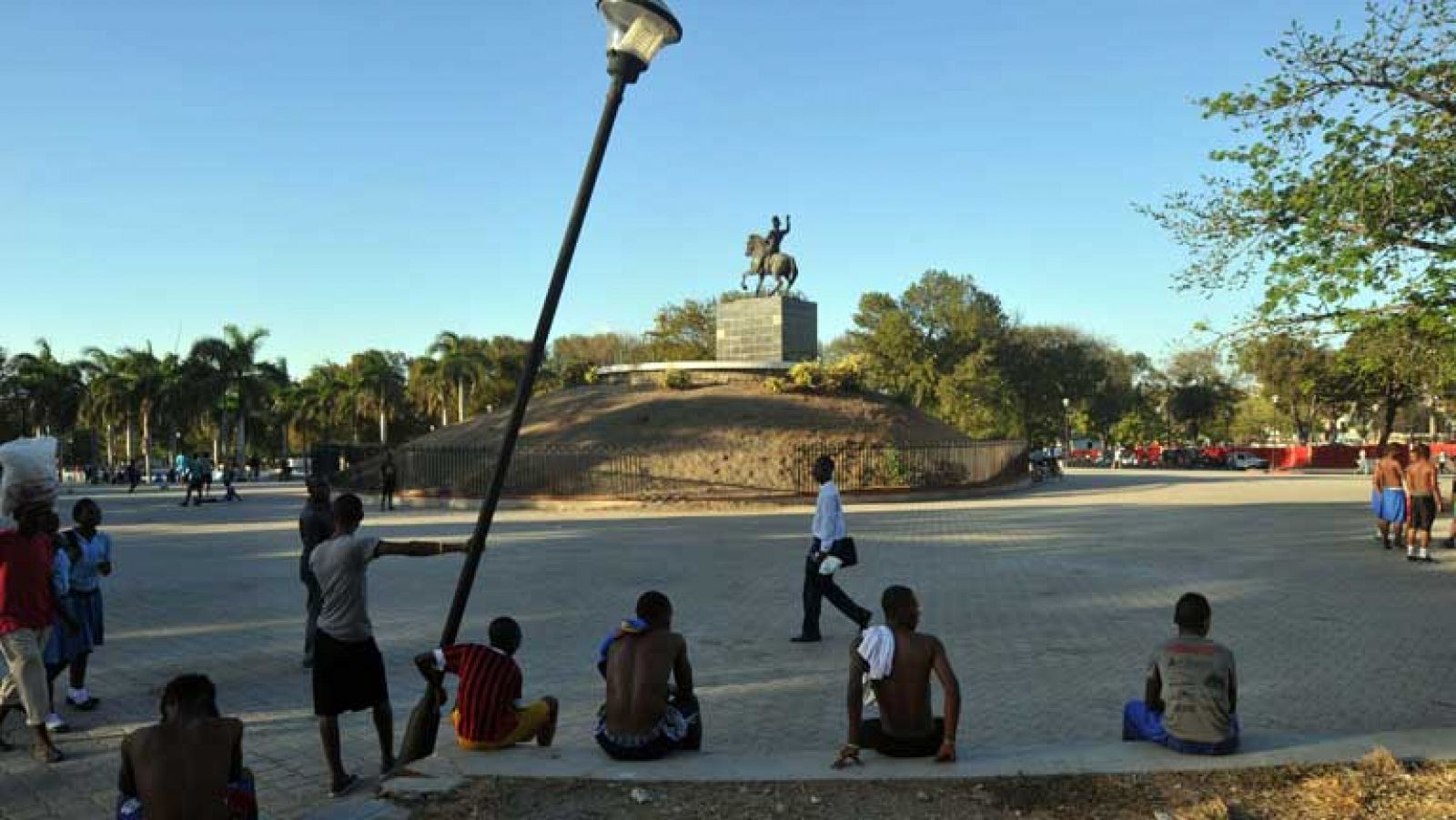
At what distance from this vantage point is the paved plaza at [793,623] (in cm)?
559

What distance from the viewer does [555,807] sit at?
421cm

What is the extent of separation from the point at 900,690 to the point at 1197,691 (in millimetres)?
1424

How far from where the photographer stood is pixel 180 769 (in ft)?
11.1

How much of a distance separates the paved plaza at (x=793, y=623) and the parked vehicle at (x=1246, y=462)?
1591 inches

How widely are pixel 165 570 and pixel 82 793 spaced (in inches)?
372

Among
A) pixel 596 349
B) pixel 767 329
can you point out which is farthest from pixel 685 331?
pixel 767 329

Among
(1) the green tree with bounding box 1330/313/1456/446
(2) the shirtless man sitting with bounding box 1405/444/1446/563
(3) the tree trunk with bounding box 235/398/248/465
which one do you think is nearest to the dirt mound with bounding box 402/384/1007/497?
(2) the shirtless man sitting with bounding box 1405/444/1446/563

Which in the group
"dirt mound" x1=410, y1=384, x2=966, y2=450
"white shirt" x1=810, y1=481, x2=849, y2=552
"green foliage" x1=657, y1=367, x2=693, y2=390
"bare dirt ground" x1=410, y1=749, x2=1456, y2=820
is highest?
"green foliage" x1=657, y1=367, x2=693, y2=390

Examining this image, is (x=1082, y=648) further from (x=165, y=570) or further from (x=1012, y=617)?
(x=165, y=570)

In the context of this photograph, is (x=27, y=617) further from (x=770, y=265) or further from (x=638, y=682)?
(x=770, y=265)

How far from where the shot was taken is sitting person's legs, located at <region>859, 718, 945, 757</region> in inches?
181

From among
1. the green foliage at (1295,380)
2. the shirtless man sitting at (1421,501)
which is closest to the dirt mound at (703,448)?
the shirtless man sitting at (1421,501)

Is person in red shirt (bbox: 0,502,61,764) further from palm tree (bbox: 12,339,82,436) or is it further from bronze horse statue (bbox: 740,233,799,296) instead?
palm tree (bbox: 12,339,82,436)

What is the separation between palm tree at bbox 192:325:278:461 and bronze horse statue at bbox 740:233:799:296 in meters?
34.0
